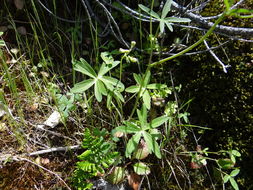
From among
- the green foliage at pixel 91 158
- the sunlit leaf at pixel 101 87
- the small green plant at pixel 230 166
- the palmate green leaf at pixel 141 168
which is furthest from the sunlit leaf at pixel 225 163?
the sunlit leaf at pixel 101 87

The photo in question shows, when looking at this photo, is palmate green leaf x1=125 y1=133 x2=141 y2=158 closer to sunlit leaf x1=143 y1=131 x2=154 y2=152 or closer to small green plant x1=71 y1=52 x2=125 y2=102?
sunlit leaf x1=143 y1=131 x2=154 y2=152

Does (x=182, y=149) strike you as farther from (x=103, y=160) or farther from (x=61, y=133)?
(x=61, y=133)

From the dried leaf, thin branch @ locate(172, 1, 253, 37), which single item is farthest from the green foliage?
the dried leaf

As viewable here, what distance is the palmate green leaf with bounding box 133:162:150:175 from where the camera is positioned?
1.67m

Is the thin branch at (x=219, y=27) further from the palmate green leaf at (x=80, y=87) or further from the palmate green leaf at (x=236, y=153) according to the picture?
the palmate green leaf at (x=80, y=87)

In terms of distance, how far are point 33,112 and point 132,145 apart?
93 cm

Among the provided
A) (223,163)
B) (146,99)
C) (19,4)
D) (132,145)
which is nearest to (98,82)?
(146,99)

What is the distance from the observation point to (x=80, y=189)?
4.98 ft

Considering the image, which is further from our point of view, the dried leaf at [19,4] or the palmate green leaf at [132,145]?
the dried leaf at [19,4]

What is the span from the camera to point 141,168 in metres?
1.69

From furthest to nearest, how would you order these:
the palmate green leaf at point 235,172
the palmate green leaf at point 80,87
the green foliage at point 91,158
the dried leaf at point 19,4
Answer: the dried leaf at point 19,4
the palmate green leaf at point 235,172
the green foliage at point 91,158
the palmate green leaf at point 80,87

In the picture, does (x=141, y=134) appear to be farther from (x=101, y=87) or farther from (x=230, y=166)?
(x=230, y=166)

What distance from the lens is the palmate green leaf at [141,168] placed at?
167cm

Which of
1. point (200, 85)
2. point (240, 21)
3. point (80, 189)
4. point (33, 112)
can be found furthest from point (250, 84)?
point (33, 112)
